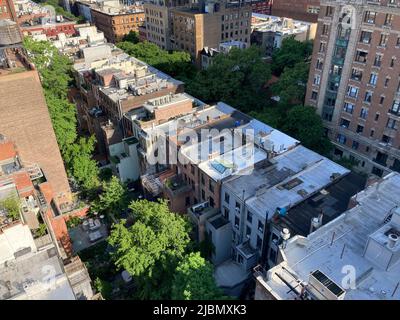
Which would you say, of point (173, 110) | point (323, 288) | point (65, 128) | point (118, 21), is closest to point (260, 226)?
point (323, 288)

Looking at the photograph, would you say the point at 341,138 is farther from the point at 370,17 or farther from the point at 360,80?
the point at 370,17

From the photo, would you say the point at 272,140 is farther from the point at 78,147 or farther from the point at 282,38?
the point at 282,38

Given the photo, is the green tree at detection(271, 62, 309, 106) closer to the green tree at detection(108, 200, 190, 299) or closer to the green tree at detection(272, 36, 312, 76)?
the green tree at detection(272, 36, 312, 76)

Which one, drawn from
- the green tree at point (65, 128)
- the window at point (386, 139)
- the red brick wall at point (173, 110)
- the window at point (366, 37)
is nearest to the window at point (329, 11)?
the window at point (366, 37)

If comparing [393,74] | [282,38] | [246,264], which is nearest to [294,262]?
[246,264]

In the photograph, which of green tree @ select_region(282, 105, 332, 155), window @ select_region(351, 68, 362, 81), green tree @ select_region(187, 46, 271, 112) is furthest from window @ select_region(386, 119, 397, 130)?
green tree @ select_region(187, 46, 271, 112)
